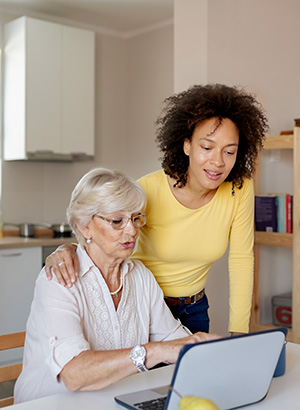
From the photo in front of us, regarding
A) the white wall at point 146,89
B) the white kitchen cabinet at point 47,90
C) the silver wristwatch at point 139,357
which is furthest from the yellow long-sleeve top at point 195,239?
the white wall at point 146,89

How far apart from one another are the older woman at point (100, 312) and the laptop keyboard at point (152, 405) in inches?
4.0

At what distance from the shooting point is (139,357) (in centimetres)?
142

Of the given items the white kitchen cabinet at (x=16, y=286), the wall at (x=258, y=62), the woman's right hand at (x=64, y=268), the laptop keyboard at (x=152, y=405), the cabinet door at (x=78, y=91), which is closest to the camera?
the laptop keyboard at (x=152, y=405)

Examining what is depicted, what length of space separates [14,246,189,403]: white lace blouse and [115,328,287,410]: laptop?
24 cm

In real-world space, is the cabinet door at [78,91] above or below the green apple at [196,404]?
above

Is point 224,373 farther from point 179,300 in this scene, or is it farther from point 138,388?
point 179,300

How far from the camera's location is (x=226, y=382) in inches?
50.5

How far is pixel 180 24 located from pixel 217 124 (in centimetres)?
167

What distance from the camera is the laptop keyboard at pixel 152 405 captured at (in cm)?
130

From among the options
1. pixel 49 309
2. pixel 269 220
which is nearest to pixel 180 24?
pixel 269 220

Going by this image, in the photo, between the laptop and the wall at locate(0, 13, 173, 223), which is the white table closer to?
the laptop

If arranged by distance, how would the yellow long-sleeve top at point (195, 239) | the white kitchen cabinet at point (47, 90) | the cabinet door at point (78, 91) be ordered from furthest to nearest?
the cabinet door at point (78, 91)
the white kitchen cabinet at point (47, 90)
the yellow long-sleeve top at point (195, 239)

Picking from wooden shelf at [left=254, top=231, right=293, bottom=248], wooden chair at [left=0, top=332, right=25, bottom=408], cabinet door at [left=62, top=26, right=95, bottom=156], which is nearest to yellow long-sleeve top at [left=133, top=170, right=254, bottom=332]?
wooden chair at [left=0, top=332, right=25, bottom=408]

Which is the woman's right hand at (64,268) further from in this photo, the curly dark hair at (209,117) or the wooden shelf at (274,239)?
the wooden shelf at (274,239)
